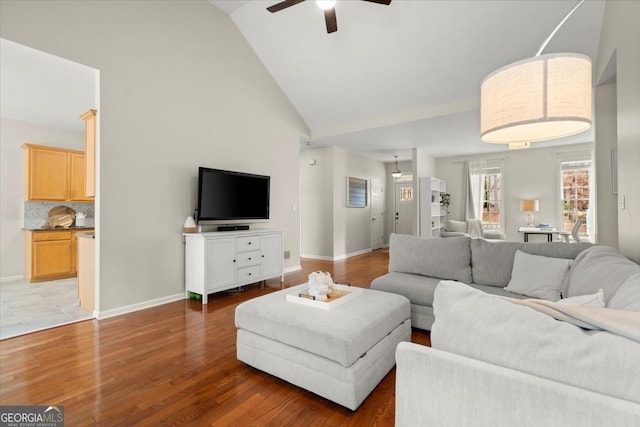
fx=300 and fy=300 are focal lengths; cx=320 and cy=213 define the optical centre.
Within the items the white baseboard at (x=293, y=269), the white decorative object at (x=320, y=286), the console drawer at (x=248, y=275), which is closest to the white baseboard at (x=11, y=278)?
the console drawer at (x=248, y=275)

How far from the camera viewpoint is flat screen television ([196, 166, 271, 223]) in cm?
384

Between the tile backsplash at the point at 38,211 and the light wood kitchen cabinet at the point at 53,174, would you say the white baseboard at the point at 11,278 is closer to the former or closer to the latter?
the tile backsplash at the point at 38,211

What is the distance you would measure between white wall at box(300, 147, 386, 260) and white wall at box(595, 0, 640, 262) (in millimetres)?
4678

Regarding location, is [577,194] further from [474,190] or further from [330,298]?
[330,298]

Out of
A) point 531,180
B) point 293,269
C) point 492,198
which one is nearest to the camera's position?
point 293,269

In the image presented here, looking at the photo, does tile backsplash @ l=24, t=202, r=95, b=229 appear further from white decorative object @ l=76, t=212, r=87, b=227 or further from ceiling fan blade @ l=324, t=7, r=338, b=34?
ceiling fan blade @ l=324, t=7, r=338, b=34

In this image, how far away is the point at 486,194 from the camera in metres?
7.66

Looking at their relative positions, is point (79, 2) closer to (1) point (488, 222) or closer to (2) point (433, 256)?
(2) point (433, 256)

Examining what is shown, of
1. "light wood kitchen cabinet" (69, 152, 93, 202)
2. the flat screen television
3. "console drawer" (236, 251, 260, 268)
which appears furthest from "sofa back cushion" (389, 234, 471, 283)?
"light wood kitchen cabinet" (69, 152, 93, 202)

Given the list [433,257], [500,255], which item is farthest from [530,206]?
[433,257]

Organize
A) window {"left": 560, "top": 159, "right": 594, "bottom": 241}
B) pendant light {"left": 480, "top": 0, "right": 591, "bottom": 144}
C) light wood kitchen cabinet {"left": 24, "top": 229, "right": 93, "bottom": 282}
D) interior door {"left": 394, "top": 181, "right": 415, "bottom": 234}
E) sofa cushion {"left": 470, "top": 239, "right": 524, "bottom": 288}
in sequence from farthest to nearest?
1. interior door {"left": 394, "top": 181, "right": 415, "bottom": 234}
2. window {"left": 560, "top": 159, "right": 594, "bottom": 241}
3. light wood kitchen cabinet {"left": 24, "top": 229, "right": 93, "bottom": 282}
4. sofa cushion {"left": 470, "top": 239, "right": 524, "bottom": 288}
5. pendant light {"left": 480, "top": 0, "right": 591, "bottom": 144}

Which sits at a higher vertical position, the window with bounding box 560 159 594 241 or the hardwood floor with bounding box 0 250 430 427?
the window with bounding box 560 159 594 241

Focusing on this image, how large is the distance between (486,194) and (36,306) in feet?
28.7

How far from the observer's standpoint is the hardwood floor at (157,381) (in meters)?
1.61
